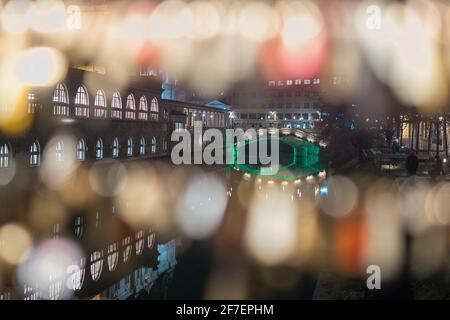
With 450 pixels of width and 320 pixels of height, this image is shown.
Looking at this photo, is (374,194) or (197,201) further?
(197,201)

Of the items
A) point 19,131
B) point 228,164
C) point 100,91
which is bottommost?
point 228,164

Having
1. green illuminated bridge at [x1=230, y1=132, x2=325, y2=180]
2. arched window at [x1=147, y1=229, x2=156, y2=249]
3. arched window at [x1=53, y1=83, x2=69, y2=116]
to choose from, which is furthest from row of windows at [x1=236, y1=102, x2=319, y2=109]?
arched window at [x1=147, y1=229, x2=156, y2=249]

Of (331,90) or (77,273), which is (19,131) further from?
(331,90)

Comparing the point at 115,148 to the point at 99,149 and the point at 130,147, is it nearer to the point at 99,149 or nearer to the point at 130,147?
the point at 99,149

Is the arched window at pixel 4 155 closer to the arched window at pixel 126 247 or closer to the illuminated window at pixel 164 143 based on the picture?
the arched window at pixel 126 247

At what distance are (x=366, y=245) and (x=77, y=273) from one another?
10616 mm

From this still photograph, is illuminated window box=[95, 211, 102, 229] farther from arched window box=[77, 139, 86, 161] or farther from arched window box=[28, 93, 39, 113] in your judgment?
Result: arched window box=[77, 139, 86, 161]

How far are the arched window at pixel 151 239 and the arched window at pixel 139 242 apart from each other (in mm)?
275

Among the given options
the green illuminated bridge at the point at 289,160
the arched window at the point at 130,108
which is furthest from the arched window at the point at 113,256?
the green illuminated bridge at the point at 289,160

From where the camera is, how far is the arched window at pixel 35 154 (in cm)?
3188

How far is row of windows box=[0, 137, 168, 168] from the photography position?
29.3m

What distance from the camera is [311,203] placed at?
3080cm
